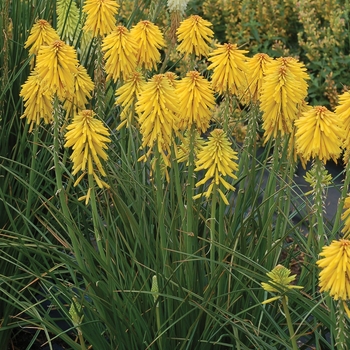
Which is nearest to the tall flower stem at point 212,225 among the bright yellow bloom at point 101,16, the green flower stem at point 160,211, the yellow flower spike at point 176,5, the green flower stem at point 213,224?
the green flower stem at point 213,224

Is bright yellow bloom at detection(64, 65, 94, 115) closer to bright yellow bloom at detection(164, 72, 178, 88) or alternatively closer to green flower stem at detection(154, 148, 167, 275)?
bright yellow bloom at detection(164, 72, 178, 88)

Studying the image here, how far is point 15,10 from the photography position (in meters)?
3.90

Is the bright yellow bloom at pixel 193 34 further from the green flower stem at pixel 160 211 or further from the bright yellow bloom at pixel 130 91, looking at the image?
the green flower stem at pixel 160 211

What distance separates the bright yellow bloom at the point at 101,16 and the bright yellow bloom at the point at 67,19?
2.08ft

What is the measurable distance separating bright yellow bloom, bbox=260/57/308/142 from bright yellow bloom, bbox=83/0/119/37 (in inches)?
29.4

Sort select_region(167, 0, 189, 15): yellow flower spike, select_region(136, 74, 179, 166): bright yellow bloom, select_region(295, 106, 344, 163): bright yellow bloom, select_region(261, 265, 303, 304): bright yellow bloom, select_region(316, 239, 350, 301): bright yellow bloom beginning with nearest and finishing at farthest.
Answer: select_region(316, 239, 350, 301): bright yellow bloom < select_region(261, 265, 303, 304): bright yellow bloom < select_region(295, 106, 344, 163): bright yellow bloom < select_region(136, 74, 179, 166): bright yellow bloom < select_region(167, 0, 189, 15): yellow flower spike

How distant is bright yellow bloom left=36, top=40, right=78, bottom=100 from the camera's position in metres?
2.50

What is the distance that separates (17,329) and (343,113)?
6.51ft

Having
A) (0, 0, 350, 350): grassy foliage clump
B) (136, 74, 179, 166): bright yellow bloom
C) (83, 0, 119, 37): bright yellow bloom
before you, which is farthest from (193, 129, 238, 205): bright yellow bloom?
(83, 0, 119, 37): bright yellow bloom

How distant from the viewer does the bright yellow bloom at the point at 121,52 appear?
2.72 metres

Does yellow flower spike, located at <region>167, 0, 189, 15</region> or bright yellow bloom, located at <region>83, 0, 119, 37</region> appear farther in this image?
yellow flower spike, located at <region>167, 0, 189, 15</region>

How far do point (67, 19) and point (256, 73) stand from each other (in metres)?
1.33

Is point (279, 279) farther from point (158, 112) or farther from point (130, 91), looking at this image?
point (130, 91)

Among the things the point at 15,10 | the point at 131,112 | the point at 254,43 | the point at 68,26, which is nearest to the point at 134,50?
the point at 131,112
